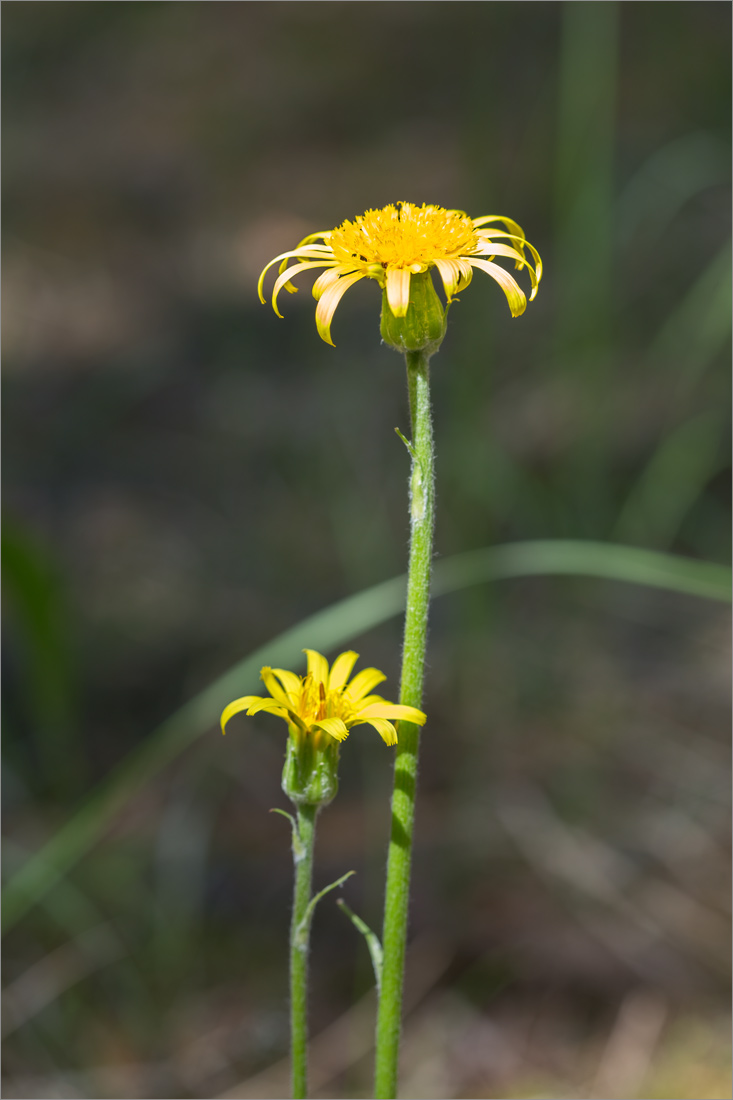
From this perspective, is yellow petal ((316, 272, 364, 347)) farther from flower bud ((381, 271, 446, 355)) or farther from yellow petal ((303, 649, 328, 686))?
yellow petal ((303, 649, 328, 686))

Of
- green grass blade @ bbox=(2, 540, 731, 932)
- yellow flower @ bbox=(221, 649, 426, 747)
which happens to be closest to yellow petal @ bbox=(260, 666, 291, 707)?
yellow flower @ bbox=(221, 649, 426, 747)

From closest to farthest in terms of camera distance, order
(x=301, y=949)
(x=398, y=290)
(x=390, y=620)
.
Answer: (x=398, y=290)
(x=301, y=949)
(x=390, y=620)

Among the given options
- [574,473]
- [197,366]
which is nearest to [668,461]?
[574,473]

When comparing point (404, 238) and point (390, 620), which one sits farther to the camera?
point (390, 620)

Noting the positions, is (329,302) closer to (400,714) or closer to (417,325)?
(417,325)

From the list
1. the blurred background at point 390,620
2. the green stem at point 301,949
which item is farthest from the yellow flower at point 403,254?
the blurred background at point 390,620

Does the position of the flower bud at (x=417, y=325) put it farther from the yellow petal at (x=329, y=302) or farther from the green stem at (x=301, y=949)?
the green stem at (x=301, y=949)

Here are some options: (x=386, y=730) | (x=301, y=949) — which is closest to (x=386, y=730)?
(x=386, y=730)
